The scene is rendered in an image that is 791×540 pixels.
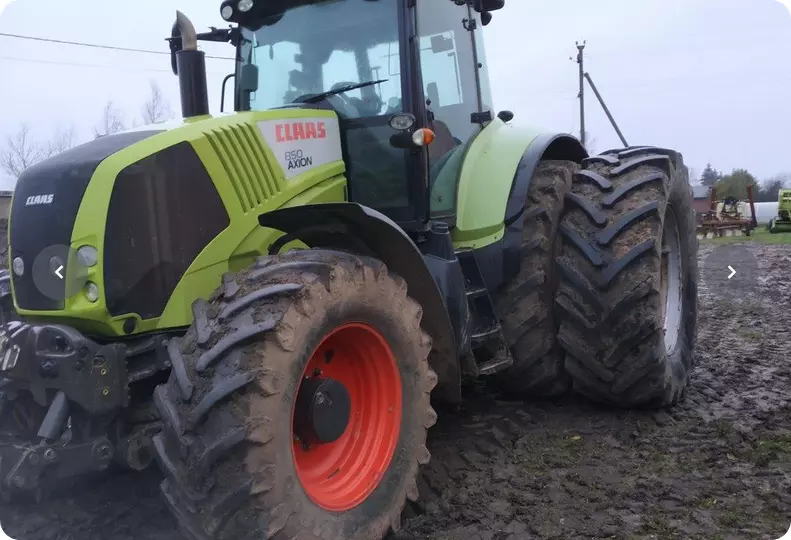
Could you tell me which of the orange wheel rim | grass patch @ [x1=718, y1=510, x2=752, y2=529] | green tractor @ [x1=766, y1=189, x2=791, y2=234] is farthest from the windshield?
green tractor @ [x1=766, y1=189, x2=791, y2=234]

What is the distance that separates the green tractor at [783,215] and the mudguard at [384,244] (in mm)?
27717

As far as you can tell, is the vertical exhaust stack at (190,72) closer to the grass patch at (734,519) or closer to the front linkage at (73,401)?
the front linkage at (73,401)

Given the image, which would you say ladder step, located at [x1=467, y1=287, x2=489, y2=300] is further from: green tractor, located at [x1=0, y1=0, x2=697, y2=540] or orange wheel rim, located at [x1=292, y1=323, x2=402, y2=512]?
orange wheel rim, located at [x1=292, y1=323, x2=402, y2=512]

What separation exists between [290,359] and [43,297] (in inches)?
43.2

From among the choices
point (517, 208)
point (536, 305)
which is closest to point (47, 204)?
point (517, 208)

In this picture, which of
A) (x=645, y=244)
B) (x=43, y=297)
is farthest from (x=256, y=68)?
(x=645, y=244)

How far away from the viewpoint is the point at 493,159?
14.3ft

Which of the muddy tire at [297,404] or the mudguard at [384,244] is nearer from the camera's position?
the muddy tire at [297,404]

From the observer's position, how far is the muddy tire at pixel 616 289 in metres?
4.02

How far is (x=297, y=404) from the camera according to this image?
2.67m

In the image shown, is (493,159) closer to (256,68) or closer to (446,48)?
(446,48)

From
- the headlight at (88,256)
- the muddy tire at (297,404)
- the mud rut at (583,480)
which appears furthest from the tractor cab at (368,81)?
the headlight at (88,256)

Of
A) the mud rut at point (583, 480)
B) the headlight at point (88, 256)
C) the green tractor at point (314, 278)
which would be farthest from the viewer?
the mud rut at point (583, 480)

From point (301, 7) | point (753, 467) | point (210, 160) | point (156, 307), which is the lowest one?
point (753, 467)
